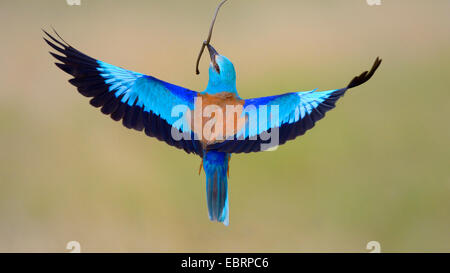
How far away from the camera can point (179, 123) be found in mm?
1888

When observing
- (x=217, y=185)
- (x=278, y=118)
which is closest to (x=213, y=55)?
(x=278, y=118)

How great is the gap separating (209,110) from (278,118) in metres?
0.24

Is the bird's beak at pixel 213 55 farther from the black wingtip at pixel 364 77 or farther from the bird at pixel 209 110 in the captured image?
the black wingtip at pixel 364 77

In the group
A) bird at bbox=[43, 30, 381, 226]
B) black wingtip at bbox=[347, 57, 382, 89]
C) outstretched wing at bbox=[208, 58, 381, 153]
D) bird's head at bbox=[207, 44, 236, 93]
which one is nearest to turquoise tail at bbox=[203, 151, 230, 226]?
bird at bbox=[43, 30, 381, 226]

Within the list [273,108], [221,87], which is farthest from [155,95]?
[273,108]

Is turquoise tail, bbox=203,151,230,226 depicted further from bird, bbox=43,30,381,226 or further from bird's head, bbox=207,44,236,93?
bird's head, bbox=207,44,236,93

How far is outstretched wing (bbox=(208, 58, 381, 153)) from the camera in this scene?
→ 1.79 meters

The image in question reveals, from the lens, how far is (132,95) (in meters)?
1.95

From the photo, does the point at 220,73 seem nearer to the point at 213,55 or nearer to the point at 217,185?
the point at 213,55

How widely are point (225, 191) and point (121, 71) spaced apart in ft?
1.88

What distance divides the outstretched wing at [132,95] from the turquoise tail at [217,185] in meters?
0.09

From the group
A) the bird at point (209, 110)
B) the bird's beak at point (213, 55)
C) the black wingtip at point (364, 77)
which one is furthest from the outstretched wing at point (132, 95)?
the black wingtip at point (364, 77)

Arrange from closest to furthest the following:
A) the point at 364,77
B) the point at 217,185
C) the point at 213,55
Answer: the point at 364,77, the point at 213,55, the point at 217,185

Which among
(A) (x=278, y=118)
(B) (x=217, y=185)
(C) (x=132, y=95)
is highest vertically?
(C) (x=132, y=95)
